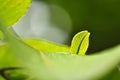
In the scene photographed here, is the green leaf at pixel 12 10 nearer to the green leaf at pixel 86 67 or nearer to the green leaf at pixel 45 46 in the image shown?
the green leaf at pixel 45 46

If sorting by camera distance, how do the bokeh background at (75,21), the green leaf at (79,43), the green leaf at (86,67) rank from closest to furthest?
the green leaf at (86,67)
the green leaf at (79,43)
the bokeh background at (75,21)

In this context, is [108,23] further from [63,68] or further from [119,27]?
[63,68]

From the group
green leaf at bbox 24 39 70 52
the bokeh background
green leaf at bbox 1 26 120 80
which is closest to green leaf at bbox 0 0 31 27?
green leaf at bbox 24 39 70 52

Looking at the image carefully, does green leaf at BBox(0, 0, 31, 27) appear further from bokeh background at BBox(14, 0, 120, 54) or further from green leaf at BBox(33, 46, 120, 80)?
bokeh background at BBox(14, 0, 120, 54)

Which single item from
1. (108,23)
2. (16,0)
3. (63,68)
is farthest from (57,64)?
(108,23)

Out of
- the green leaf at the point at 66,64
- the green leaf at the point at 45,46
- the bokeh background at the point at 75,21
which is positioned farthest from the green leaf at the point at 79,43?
the bokeh background at the point at 75,21
